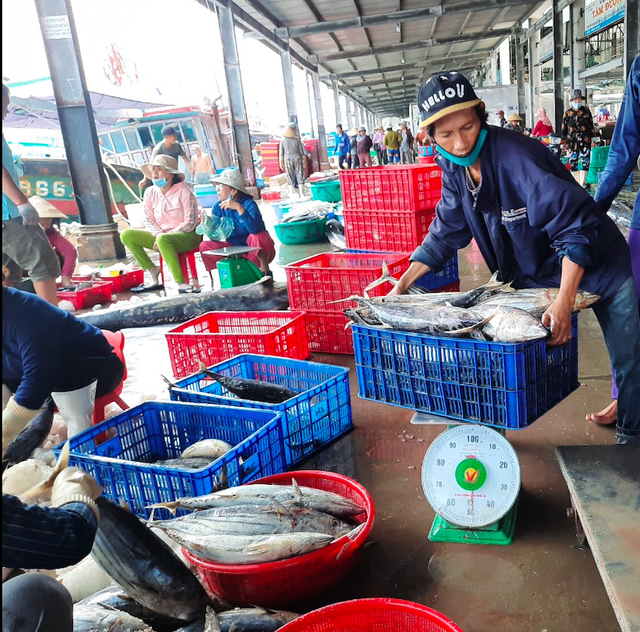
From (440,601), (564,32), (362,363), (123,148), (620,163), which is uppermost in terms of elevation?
(564,32)

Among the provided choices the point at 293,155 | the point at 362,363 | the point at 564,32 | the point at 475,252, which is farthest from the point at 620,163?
the point at 564,32

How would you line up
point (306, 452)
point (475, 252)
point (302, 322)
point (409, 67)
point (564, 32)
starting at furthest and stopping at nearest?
1. point (409, 67)
2. point (564, 32)
3. point (475, 252)
4. point (302, 322)
5. point (306, 452)

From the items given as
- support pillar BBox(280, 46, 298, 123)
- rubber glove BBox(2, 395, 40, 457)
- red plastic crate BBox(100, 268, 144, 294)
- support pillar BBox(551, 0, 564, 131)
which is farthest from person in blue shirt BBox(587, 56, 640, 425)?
support pillar BBox(551, 0, 564, 131)

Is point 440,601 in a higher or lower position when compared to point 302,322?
lower

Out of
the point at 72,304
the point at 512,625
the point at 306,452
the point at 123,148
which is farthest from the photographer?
the point at 123,148

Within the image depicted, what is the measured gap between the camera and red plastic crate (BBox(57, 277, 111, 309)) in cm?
706

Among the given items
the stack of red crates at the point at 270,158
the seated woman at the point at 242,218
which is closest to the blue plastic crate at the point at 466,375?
the seated woman at the point at 242,218

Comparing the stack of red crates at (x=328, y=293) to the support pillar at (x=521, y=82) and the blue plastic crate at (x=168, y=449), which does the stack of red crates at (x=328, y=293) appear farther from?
the support pillar at (x=521, y=82)

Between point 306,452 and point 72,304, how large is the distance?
4686 millimetres

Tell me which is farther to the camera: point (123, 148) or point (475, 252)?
point (123, 148)

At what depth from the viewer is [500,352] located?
2152 mm

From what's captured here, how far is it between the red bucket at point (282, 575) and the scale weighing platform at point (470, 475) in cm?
31

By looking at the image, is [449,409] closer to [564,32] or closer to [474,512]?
[474,512]

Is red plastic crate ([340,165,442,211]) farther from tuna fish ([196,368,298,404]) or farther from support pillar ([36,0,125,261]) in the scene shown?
support pillar ([36,0,125,261])
